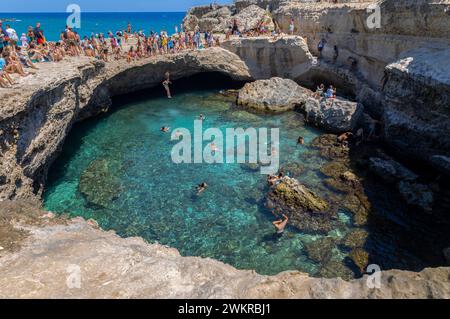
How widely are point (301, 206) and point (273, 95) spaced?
12.9 metres

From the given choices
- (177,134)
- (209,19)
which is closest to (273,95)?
(177,134)

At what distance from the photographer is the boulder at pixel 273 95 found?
84.2 ft

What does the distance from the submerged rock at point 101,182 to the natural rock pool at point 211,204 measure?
46 millimetres

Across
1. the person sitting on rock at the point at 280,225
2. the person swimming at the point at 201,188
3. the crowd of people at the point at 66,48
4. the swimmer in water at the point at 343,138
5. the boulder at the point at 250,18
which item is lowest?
the person sitting on rock at the point at 280,225

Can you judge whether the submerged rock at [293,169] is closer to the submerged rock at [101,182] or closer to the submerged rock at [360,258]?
the submerged rock at [360,258]

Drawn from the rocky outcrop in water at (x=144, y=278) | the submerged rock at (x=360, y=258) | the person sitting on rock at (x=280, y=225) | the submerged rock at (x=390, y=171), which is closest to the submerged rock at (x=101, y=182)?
the rocky outcrop in water at (x=144, y=278)

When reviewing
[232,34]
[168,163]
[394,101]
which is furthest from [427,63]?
[232,34]

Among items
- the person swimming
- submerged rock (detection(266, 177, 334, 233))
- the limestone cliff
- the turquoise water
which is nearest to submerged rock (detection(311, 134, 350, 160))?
the turquoise water

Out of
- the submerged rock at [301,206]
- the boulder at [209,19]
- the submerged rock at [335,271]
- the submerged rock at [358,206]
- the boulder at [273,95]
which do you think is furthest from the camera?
the boulder at [209,19]

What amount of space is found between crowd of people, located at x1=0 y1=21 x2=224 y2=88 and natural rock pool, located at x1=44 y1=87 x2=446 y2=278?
16.7 ft

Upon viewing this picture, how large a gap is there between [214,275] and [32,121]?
11.2 m

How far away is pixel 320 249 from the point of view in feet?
42.7

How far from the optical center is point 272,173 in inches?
697
